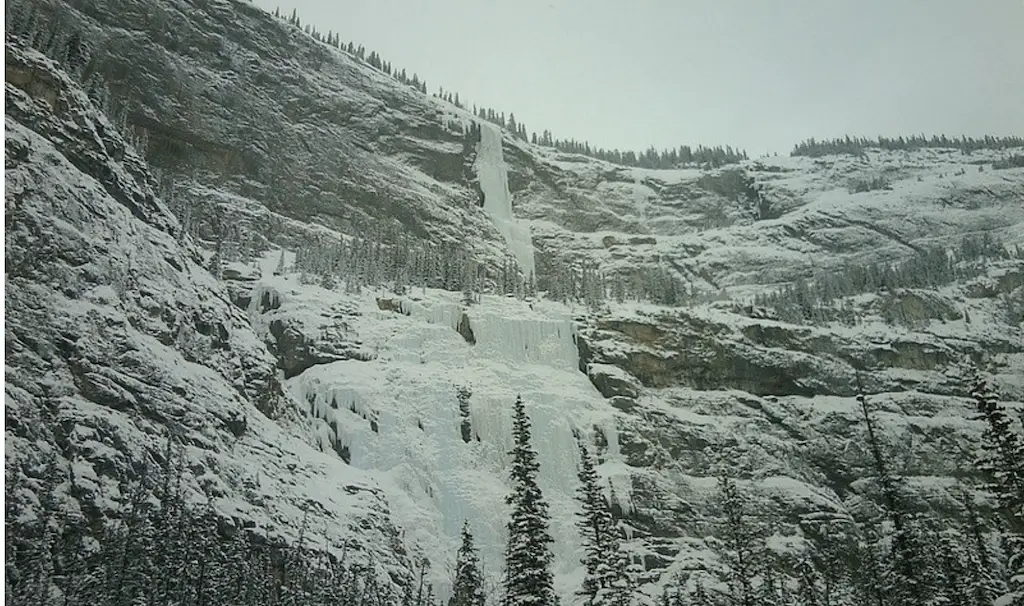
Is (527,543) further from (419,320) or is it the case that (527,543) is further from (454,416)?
(419,320)

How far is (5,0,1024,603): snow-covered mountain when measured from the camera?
40.2 meters

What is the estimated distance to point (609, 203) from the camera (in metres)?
120

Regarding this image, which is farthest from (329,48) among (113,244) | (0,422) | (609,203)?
(0,422)

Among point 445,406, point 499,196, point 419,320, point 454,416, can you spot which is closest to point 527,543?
point 454,416

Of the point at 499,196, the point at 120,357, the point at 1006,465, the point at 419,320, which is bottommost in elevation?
the point at 120,357

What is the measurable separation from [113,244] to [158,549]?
17.8 metres

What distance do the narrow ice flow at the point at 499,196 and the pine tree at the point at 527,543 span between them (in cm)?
7783

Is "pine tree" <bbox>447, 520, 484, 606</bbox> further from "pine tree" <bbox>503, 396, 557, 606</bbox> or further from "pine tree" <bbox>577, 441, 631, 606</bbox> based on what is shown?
"pine tree" <bbox>503, 396, 557, 606</bbox>

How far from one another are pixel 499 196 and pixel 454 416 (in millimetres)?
58259

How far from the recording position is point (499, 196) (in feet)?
370

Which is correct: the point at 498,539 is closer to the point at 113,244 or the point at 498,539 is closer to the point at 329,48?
the point at 113,244

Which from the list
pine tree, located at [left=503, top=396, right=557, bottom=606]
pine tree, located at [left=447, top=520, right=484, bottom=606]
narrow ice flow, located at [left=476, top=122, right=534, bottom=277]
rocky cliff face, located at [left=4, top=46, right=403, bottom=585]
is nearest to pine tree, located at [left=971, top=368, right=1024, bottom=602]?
pine tree, located at [left=503, top=396, right=557, bottom=606]

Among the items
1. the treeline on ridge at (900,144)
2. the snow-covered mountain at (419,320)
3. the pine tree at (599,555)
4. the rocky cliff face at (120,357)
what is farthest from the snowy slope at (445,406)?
the treeline on ridge at (900,144)

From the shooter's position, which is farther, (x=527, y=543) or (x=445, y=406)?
(x=445, y=406)
